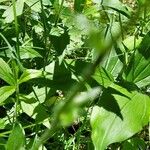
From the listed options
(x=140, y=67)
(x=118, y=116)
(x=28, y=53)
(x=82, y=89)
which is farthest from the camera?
(x=28, y=53)

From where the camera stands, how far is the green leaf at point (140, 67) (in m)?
1.09

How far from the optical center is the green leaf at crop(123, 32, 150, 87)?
3.57ft

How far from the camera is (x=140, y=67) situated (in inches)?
43.4

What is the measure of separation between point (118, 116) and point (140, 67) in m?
0.24

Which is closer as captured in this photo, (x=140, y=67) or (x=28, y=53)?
(x=140, y=67)

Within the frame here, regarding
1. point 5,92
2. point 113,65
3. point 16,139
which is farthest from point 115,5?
point 16,139

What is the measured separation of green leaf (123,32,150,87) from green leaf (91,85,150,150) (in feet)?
0.35

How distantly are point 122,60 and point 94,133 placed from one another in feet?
1.21

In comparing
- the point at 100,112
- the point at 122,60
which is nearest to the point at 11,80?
the point at 100,112

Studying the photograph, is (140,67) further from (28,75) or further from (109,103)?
(28,75)

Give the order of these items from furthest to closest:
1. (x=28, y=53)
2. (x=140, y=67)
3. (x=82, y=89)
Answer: (x=28, y=53) < (x=140, y=67) < (x=82, y=89)

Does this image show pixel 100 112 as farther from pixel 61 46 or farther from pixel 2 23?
pixel 2 23

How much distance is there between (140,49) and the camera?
1.12 m

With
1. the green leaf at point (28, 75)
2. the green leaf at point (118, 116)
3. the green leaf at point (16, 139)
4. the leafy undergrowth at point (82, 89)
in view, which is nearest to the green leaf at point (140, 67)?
the leafy undergrowth at point (82, 89)
